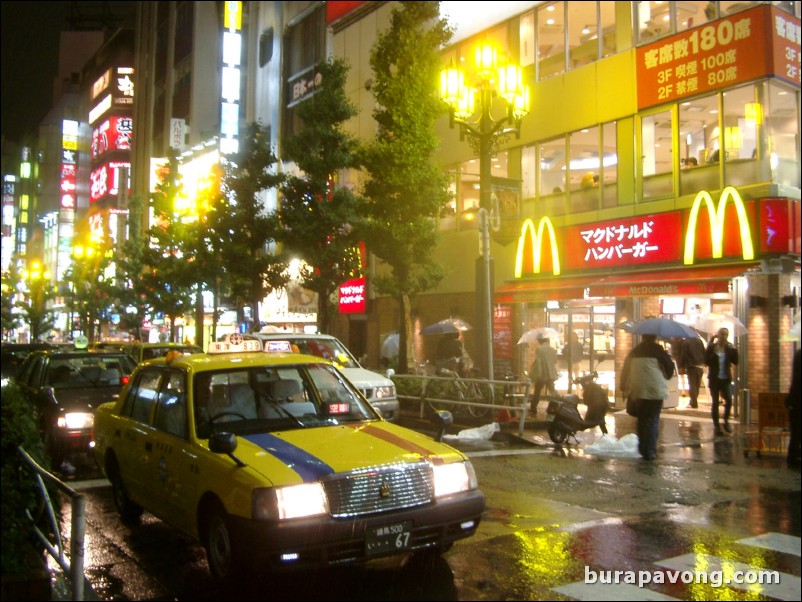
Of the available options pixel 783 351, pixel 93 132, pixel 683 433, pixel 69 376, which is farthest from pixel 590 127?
pixel 93 132

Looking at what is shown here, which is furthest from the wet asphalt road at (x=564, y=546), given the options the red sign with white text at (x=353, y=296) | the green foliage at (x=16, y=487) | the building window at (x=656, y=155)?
the red sign with white text at (x=353, y=296)

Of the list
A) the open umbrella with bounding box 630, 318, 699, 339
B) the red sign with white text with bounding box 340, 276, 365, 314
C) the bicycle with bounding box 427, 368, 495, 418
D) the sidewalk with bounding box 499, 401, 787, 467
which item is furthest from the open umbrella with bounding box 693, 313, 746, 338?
the red sign with white text with bounding box 340, 276, 365, 314

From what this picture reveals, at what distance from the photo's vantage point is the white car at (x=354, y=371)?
13633mm

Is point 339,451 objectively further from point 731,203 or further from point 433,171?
point 433,171

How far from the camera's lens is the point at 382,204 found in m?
21.1

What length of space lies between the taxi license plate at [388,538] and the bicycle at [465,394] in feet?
28.8

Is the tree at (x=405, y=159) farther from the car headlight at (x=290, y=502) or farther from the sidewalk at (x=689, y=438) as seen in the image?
the car headlight at (x=290, y=502)

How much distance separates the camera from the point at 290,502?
500cm

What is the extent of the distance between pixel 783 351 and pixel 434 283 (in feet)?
30.4

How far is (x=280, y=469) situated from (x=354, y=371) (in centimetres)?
910

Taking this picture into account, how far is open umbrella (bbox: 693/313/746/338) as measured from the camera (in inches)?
579

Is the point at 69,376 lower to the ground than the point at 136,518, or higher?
higher

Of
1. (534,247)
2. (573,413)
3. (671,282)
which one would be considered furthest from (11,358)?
(671,282)

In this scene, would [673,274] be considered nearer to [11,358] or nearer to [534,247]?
[534,247]
